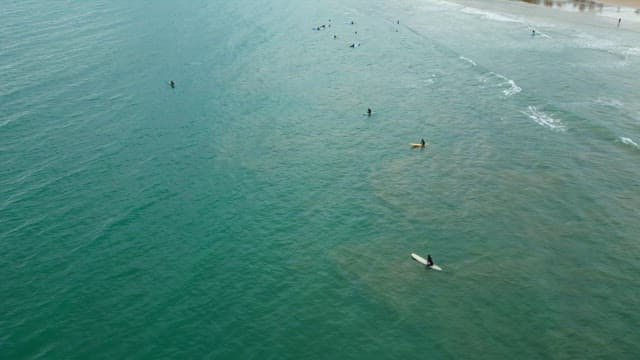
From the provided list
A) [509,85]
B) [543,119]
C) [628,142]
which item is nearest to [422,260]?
[628,142]

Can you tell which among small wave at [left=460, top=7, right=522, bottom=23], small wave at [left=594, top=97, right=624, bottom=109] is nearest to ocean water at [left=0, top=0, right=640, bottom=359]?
small wave at [left=594, top=97, right=624, bottom=109]

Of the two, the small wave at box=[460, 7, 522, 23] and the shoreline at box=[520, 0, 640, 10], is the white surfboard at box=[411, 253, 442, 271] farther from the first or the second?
the shoreline at box=[520, 0, 640, 10]

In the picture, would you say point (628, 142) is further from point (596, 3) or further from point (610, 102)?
point (596, 3)

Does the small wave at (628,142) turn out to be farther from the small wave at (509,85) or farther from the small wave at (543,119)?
the small wave at (509,85)

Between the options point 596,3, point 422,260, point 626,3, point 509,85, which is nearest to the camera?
point 422,260

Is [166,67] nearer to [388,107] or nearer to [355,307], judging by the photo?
[388,107]

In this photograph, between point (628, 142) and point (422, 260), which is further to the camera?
point (628, 142)
